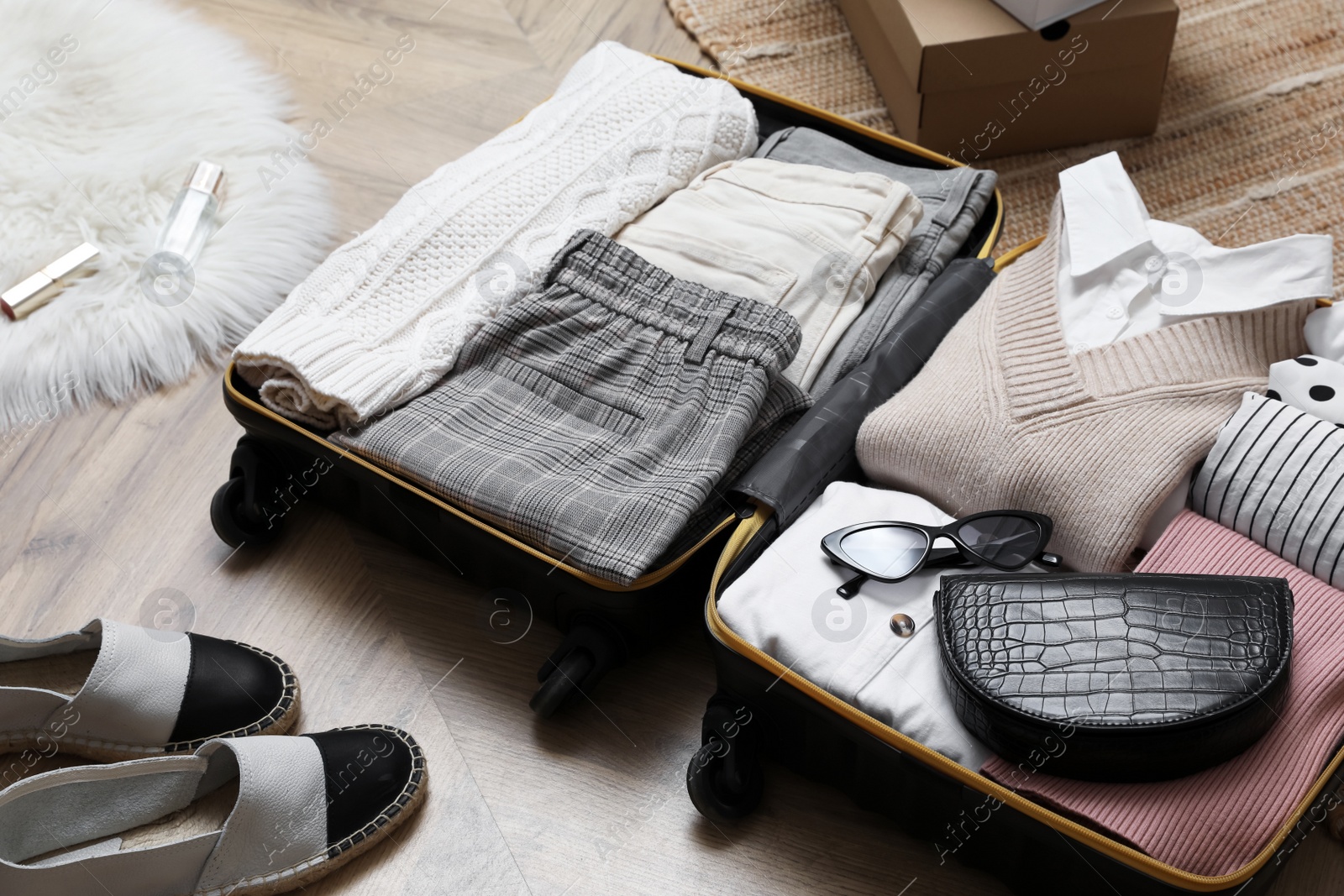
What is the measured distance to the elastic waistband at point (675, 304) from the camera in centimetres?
100

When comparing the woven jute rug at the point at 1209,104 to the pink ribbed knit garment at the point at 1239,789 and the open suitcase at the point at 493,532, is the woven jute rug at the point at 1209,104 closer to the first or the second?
the open suitcase at the point at 493,532

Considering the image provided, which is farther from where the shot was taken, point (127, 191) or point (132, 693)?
point (127, 191)

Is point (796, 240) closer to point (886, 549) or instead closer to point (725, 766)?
point (886, 549)

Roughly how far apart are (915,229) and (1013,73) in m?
0.32

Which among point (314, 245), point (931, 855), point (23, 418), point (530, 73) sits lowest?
point (931, 855)

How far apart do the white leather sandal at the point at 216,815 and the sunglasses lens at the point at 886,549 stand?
0.41 meters

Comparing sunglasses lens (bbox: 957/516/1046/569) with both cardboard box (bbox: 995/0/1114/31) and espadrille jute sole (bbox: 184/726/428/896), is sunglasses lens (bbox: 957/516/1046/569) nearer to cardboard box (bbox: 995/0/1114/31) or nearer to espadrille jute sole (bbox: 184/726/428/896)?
espadrille jute sole (bbox: 184/726/428/896)

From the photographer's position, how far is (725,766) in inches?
34.6

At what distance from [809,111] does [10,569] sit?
3.20ft

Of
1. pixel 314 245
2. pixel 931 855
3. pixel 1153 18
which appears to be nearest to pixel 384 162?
pixel 314 245

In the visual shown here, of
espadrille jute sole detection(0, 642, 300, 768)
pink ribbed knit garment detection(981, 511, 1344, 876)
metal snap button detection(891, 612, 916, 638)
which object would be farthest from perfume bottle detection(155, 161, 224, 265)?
pink ribbed knit garment detection(981, 511, 1344, 876)

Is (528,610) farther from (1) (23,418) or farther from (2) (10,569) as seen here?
(1) (23,418)

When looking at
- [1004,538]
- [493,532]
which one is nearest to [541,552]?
[493,532]

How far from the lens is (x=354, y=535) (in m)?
1.12
